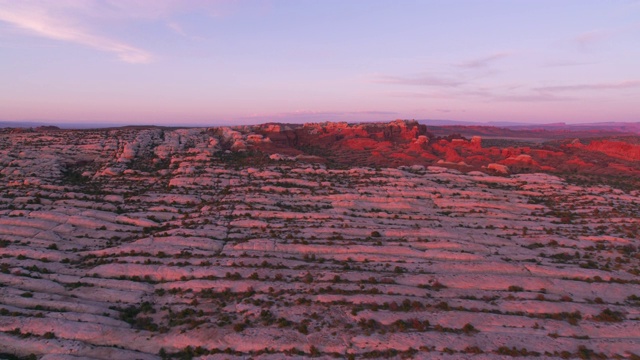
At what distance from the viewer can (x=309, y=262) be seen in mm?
20891

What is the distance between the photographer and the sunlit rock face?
14336 millimetres

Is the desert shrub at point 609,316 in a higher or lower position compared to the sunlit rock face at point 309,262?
lower

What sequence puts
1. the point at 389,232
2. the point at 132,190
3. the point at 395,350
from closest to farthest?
1. the point at 395,350
2. the point at 389,232
3. the point at 132,190

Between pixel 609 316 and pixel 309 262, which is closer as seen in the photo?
pixel 609 316

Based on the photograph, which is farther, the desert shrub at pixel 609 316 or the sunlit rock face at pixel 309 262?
the desert shrub at pixel 609 316

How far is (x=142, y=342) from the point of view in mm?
14305

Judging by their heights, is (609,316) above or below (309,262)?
below

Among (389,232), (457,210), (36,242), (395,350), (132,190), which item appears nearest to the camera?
(395,350)

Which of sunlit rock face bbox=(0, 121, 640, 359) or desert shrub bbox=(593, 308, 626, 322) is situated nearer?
sunlit rock face bbox=(0, 121, 640, 359)

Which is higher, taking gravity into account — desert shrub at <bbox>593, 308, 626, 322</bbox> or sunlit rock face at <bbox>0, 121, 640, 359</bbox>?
sunlit rock face at <bbox>0, 121, 640, 359</bbox>

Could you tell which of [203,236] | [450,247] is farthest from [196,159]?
[450,247]

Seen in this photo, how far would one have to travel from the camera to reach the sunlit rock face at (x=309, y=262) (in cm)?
1434

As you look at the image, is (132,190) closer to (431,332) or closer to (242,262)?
(242,262)

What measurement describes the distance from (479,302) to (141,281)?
15.4 meters
